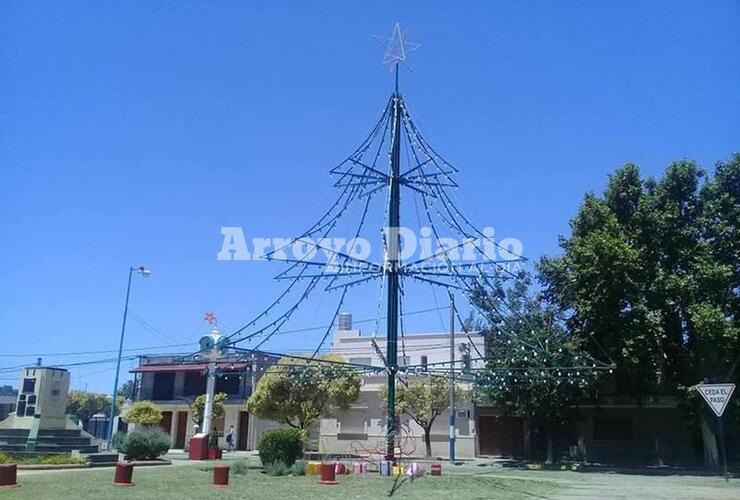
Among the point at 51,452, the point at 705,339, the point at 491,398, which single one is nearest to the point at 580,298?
the point at 705,339

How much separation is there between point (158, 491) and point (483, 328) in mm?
26828

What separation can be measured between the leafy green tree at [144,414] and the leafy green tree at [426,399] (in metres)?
19.0

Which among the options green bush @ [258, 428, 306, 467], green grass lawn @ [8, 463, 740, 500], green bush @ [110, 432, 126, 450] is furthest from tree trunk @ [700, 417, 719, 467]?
green bush @ [110, 432, 126, 450]

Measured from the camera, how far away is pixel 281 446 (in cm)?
2431

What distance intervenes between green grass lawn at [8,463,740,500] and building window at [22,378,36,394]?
8.30 metres

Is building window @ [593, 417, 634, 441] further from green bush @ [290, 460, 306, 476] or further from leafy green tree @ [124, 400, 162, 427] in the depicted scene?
leafy green tree @ [124, 400, 162, 427]

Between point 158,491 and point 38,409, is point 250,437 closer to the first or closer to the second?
point 38,409

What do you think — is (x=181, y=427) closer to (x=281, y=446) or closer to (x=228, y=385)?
(x=228, y=385)

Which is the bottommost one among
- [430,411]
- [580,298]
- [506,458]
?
[506,458]

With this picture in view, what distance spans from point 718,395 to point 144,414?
127ft

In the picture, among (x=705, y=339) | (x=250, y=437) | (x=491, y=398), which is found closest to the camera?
(x=705, y=339)

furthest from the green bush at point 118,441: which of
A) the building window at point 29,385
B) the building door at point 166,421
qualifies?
the building door at point 166,421

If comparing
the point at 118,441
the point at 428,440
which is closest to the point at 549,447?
the point at 428,440

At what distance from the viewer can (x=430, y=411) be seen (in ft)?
132
